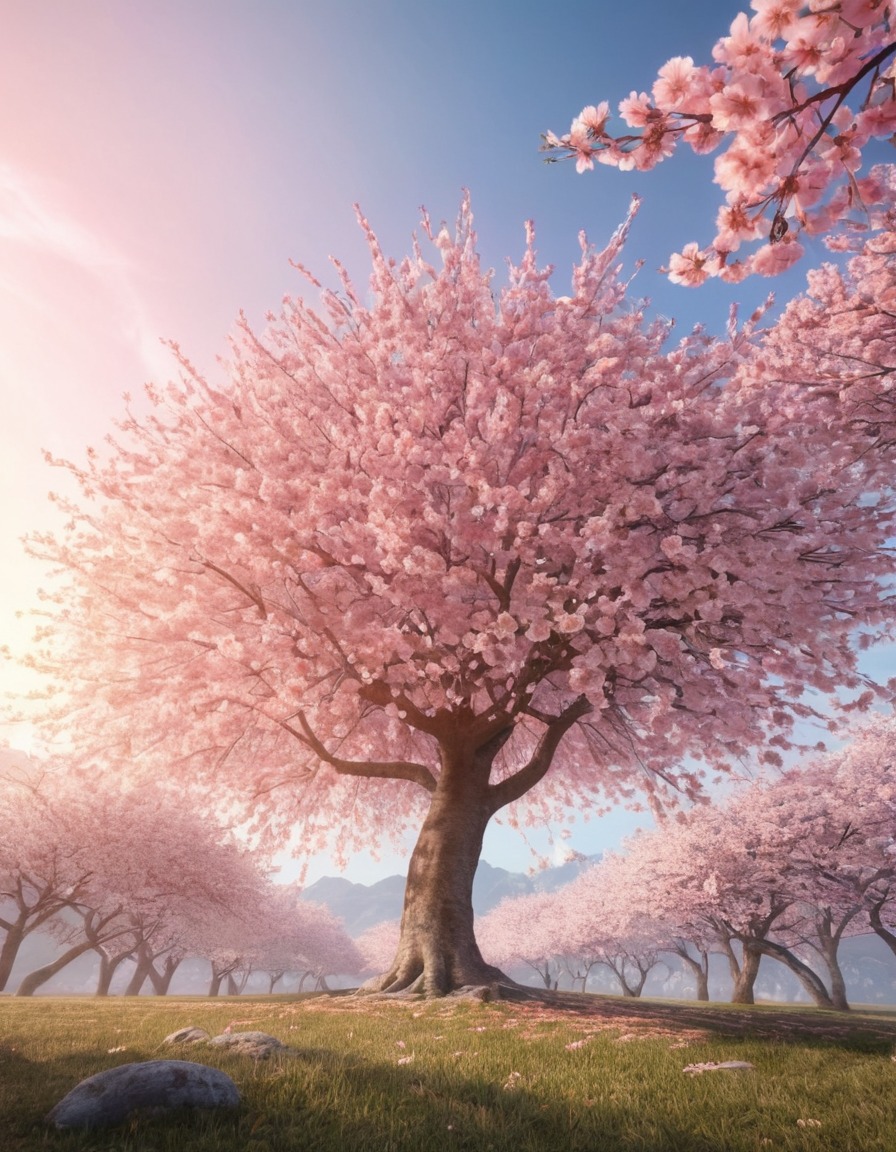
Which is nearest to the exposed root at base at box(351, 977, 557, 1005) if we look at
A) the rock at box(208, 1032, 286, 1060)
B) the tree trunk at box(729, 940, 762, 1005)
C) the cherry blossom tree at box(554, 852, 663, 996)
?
the rock at box(208, 1032, 286, 1060)

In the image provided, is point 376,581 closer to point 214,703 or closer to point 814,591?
point 214,703

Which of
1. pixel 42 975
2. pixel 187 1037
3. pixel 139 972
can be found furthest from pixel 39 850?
pixel 187 1037

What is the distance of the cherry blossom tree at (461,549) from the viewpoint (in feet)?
36.5

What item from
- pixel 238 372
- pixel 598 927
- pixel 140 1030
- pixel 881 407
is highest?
pixel 238 372

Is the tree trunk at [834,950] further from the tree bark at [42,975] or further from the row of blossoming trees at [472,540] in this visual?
the tree bark at [42,975]

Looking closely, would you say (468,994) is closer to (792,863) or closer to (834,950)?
(792,863)

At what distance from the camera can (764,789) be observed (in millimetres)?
35312

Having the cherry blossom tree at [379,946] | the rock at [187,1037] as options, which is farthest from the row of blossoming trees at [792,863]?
the cherry blossom tree at [379,946]

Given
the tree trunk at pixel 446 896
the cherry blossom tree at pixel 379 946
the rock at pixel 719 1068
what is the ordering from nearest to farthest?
the rock at pixel 719 1068
the tree trunk at pixel 446 896
the cherry blossom tree at pixel 379 946

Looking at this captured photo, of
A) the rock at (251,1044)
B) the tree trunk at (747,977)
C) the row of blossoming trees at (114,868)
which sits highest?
the row of blossoming trees at (114,868)

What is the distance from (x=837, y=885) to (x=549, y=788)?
72.2ft

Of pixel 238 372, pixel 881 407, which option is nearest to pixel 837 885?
pixel 881 407

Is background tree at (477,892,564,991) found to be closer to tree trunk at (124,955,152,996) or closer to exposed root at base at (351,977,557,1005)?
tree trunk at (124,955,152,996)

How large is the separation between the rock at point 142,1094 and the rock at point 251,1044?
1783 millimetres
